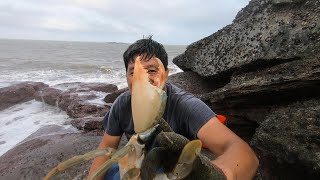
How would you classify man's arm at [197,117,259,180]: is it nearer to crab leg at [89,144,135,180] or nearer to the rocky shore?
crab leg at [89,144,135,180]

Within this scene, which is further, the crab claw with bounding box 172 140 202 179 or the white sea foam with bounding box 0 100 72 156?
the white sea foam with bounding box 0 100 72 156

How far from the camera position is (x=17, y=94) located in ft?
40.3

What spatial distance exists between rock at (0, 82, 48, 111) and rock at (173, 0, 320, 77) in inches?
307

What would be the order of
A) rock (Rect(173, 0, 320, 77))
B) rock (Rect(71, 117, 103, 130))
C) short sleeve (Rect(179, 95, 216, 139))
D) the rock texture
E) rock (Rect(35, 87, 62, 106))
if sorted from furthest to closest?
rock (Rect(35, 87, 62, 106))
rock (Rect(71, 117, 103, 130))
rock (Rect(173, 0, 320, 77))
the rock texture
short sleeve (Rect(179, 95, 216, 139))

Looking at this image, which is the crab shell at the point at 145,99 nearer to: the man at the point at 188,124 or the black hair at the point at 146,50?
the man at the point at 188,124

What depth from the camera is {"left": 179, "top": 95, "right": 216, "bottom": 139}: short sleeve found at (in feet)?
8.86

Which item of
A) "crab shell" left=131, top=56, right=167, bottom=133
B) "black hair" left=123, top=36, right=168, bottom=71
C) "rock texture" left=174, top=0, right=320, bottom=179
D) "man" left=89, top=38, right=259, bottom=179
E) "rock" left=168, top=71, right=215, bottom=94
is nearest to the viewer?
"crab shell" left=131, top=56, right=167, bottom=133

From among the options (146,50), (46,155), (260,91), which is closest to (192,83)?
(260,91)

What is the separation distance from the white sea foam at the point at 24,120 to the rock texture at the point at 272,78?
3.64 m

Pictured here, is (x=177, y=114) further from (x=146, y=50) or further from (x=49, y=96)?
(x=49, y=96)

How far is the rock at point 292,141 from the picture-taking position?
11.2 feet

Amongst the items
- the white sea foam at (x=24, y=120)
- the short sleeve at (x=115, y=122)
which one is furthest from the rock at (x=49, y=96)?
the short sleeve at (x=115, y=122)

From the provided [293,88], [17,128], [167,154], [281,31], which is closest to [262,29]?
[281,31]

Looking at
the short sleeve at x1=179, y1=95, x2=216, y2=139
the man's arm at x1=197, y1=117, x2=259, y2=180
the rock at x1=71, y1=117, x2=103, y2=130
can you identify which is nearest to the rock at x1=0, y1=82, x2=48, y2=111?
the rock at x1=71, y1=117, x2=103, y2=130
